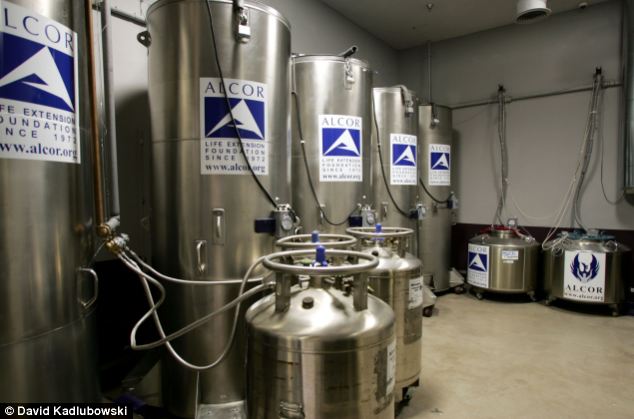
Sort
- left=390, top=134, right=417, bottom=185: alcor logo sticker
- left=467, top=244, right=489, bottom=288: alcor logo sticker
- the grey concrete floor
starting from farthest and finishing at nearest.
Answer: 1. left=467, top=244, right=489, bottom=288: alcor logo sticker
2. left=390, top=134, right=417, bottom=185: alcor logo sticker
3. the grey concrete floor

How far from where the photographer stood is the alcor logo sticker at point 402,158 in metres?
3.49

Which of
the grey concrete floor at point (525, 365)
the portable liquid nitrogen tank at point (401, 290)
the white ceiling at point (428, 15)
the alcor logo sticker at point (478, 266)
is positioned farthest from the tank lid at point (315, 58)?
the alcor logo sticker at point (478, 266)

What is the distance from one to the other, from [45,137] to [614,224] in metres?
4.72

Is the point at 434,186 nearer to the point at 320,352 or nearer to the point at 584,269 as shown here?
the point at 584,269

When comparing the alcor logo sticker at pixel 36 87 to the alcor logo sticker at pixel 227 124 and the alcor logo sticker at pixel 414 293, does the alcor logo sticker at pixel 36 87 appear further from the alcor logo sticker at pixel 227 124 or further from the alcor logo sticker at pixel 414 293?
the alcor logo sticker at pixel 414 293

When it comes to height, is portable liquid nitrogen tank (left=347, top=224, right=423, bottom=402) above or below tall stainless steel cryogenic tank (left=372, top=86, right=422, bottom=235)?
below

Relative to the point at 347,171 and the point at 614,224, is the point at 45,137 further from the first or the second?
the point at 614,224

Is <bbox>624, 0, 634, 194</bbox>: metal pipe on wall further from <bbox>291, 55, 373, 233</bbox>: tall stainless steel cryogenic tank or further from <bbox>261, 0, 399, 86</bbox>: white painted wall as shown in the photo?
<bbox>291, 55, 373, 233</bbox>: tall stainless steel cryogenic tank

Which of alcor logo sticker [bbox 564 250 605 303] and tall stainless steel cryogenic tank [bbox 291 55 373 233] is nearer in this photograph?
tall stainless steel cryogenic tank [bbox 291 55 373 233]

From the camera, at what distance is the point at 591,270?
11.2 feet

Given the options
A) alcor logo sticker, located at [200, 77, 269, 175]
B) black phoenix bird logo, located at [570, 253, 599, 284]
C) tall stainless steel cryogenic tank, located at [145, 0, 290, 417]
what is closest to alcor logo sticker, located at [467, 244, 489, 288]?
black phoenix bird logo, located at [570, 253, 599, 284]

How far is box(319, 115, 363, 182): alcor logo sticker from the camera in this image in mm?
2557

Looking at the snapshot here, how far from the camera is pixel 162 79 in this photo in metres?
1.82

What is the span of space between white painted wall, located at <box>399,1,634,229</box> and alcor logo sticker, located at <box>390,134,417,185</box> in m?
1.49
